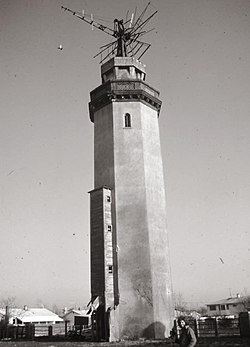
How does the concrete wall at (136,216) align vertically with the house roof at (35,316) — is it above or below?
above

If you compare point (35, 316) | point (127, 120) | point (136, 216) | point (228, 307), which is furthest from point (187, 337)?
point (228, 307)

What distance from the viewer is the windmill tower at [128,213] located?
2211 centimetres

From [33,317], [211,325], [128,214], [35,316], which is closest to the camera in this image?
[211,325]

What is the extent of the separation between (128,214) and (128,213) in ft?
0.23

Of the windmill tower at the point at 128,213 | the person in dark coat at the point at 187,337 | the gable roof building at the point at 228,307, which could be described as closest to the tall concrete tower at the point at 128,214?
the windmill tower at the point at 128,213

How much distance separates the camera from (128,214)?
24219 mm

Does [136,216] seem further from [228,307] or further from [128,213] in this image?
[228,307]

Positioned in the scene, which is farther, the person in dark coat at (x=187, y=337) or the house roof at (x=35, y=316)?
the house roof at (x=35, y=316)

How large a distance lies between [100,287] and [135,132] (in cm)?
1149

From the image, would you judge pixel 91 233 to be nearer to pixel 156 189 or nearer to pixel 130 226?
pixel 130 226

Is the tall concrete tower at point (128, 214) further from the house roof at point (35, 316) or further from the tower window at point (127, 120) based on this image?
the house roof at point (35, 316)

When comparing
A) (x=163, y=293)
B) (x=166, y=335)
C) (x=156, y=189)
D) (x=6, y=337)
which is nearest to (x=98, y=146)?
(x=156, y=189)

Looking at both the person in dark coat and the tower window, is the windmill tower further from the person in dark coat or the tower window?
the person in dark coat

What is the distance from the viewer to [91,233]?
24.5 m
